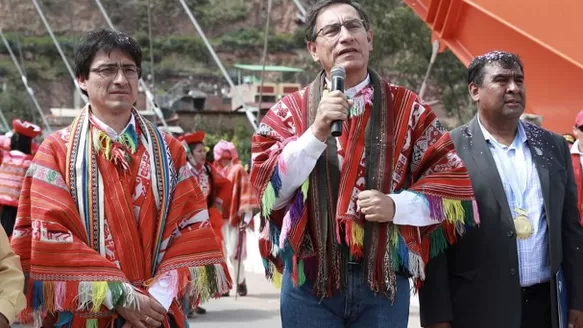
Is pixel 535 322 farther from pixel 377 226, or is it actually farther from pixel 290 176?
pixel 290 176

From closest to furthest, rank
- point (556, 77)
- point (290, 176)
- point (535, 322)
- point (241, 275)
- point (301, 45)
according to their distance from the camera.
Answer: point (290, 176)
point (535, 322)
point (556, 77)
point (241, 275)
point (301, 45)

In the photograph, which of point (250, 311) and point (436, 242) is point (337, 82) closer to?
point (436, 242)

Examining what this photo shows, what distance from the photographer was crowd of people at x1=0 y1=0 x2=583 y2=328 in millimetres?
3707

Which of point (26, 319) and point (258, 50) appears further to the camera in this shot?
point (258, 50)

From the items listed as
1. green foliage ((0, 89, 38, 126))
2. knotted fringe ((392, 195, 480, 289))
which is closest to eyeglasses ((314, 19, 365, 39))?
knotted fringe ((392, 195, 480, 289))

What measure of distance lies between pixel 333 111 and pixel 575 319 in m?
1.67

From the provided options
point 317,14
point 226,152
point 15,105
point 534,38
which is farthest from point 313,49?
point 15,105

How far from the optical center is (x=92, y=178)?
3.84 m

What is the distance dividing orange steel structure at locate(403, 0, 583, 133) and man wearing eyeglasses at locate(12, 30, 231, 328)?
416 centimetres

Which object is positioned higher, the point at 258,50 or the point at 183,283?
the point at 258,50

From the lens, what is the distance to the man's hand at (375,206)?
11.9 feet

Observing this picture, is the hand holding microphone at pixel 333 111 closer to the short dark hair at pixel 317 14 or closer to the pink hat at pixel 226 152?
the short dark hair at pixel 317 14

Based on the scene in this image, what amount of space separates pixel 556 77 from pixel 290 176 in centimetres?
464

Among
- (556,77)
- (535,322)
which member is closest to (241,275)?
(556,77)
